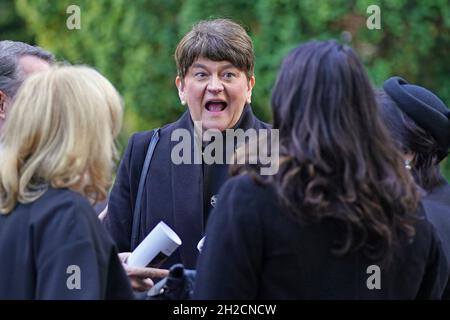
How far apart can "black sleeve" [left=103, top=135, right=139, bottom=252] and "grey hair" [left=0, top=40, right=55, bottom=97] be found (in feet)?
1.86

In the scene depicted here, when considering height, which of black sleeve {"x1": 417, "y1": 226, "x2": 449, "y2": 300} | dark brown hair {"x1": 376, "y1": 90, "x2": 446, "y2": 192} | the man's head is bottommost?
black sleeve {"x1": 417, "y1": 226, "x2": 449, "y2": 300}

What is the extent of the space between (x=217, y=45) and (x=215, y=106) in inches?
11.1

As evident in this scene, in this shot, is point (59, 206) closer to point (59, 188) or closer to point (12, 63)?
point (59, 188)

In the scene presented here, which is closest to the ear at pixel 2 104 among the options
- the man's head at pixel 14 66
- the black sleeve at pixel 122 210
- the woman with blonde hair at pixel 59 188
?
the man's head at pixel 14 66

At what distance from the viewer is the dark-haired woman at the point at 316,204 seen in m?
2.67

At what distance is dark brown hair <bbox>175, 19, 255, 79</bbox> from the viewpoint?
14.3ft

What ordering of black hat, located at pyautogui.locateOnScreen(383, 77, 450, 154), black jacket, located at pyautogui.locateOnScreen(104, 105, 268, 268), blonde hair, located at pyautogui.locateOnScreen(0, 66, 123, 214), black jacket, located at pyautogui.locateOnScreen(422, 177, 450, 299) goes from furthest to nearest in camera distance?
1. black jacket, located at pyautogui.locateOnScreen(104, 105, 268, 268)
2. black hat, located at pyautogui.locateOnScreen(383, 77, 450, 154)
3. black jacket, located at pyautogui.locateOnScreen(422, 177, 450, 299)
4. blonde hair, located at pyautogui.locateOnScreen(0, 66, 123, 214)

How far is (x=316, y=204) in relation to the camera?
2645mm

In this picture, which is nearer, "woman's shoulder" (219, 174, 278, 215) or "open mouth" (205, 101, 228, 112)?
"woman's shoulder" (219, 174, 278, 215)

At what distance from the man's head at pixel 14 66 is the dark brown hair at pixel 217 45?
2.10 ft

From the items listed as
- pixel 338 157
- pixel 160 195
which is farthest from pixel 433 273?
pixel 160 195

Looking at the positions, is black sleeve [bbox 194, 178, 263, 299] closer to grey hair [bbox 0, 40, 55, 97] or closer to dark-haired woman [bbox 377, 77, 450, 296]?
dark-haired woman [bbox 377, 77, 450, 296]

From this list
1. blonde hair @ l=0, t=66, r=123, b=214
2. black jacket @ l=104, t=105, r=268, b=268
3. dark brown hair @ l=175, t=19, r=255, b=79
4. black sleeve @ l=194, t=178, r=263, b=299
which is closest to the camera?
black sleeve @ l=194, t=178, r=263, b=299

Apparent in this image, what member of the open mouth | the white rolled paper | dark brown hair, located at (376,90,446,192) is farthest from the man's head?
dark brown hair, located at (376,90,446,192)
